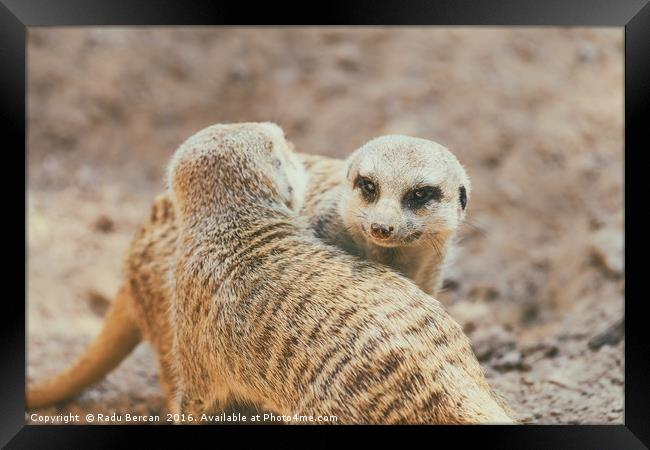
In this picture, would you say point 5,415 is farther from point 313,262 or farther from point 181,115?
point 181,115

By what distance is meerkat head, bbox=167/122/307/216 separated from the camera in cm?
213

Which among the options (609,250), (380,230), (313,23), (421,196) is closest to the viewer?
(380,230)

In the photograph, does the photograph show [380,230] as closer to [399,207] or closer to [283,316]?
[399,207]

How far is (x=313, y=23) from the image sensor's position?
7.50 ft

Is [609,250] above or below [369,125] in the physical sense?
below

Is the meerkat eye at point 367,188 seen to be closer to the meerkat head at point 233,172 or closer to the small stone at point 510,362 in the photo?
the meerkat head at point 233,172

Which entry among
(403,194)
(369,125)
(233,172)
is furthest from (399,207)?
(369,125)

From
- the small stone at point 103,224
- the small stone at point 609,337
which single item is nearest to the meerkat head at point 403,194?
the small stone at point 609,337

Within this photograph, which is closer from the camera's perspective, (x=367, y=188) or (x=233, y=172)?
(x=367, y=188)

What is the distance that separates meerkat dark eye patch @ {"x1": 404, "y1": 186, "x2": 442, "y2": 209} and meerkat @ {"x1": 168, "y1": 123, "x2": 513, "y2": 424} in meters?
0.20

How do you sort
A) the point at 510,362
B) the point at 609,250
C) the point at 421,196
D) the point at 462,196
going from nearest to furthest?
1. the point at 421,196
2. the point at 462,196
3. the point at 510,362
4. the point at 609,250

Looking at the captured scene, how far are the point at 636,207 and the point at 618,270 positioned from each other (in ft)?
3.88

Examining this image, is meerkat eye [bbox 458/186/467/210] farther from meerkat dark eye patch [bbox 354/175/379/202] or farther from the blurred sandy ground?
the blurred sandy ground

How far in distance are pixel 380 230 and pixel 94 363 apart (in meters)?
1.46
